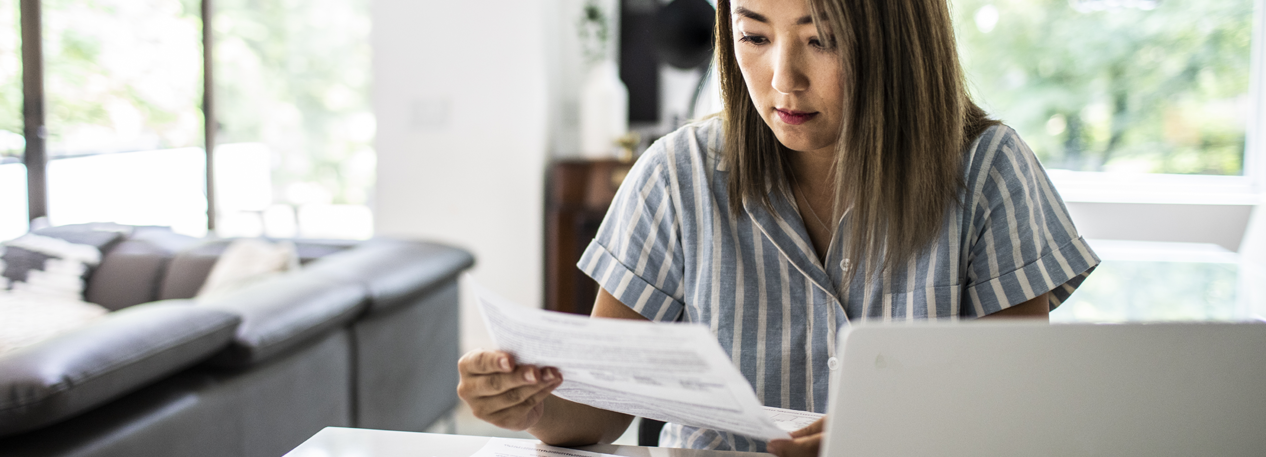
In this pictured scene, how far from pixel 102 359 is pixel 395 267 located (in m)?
0.84

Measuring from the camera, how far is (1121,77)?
11.2ft

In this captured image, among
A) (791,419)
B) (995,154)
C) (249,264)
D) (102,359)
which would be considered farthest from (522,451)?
(249,264)

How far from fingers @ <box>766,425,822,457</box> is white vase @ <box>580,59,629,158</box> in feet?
8.00

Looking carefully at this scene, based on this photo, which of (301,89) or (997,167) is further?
(301,89)

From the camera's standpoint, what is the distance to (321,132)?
4.86m

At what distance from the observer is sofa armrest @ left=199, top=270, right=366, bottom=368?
140 centimetres

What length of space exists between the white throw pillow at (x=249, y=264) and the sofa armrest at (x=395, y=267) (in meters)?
0.08

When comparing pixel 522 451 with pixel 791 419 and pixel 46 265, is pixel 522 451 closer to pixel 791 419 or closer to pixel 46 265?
pixel 791 419

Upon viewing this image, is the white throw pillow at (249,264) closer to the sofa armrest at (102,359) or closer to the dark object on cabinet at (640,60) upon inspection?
the sofa armrest at (102,359)

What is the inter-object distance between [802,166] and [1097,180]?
3081mm

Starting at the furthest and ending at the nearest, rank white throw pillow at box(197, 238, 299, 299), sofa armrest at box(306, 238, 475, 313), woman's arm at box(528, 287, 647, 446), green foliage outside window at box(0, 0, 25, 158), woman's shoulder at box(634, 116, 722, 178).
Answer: green foliage outside window at box(0, 0, 25, 158) < white throw pillow at box(197, 238, 299, 299) < sofa armrest at box(306, 238, 475, 313) < woman's shoulder at box(634, 116, 722, 178) < woman's arm at box(528, 287, 647, 446)

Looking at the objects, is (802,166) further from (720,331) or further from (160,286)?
(160,286)

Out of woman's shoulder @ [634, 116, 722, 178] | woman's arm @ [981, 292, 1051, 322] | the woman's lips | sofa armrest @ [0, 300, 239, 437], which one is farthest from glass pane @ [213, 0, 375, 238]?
woman's arm @ [981, 292, 1051, 322]

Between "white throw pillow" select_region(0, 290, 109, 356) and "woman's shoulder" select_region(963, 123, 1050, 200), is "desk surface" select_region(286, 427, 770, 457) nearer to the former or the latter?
"woman's shoulder" select_region(963, 123, 1050, 200)
